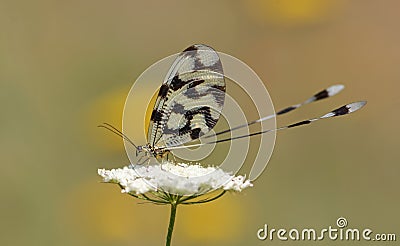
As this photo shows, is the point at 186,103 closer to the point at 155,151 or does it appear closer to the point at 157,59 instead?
the point at 155,151

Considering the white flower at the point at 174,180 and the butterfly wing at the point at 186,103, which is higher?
the butterfly wing at the point at 186,103

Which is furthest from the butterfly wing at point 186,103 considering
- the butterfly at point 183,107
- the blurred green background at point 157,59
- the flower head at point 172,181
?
the blurred green background at point 157,59

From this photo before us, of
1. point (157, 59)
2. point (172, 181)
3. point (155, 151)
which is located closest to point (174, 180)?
point (172, 181)

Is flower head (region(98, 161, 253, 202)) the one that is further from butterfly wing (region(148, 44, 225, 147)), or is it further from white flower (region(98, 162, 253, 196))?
butterfly wing (region(148, 44, 225, 147))

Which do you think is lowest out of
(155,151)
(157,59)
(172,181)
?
(172,181)

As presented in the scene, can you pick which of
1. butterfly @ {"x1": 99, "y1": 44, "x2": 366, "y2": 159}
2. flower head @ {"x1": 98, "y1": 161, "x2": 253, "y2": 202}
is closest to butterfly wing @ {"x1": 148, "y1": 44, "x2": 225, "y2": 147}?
butterfly @ {"x1": 99, "y1": 44, "x2": 366, "y2": 159}

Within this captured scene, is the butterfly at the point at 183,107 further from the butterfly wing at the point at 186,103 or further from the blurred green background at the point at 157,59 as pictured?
the blurred green background at the point at 157,59
